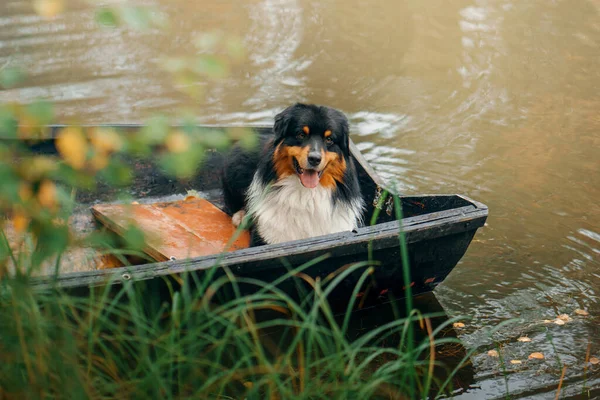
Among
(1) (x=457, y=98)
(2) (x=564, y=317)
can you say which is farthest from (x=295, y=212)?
(1) (x=457, y=98)

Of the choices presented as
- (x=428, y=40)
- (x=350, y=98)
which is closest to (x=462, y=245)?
(x=350, y=98)

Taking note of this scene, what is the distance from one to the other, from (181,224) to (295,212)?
2.88 ft

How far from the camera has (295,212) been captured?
4.54 m

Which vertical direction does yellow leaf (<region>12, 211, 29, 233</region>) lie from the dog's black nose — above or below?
→ above

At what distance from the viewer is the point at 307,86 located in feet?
31.4

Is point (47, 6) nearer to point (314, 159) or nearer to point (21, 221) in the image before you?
point (21, 221)

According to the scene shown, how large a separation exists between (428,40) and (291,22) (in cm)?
221

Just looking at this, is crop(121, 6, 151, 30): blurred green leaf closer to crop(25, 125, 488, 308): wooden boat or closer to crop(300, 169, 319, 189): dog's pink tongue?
crop(25, 125, 488, 308): wooden boat

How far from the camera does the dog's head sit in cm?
421

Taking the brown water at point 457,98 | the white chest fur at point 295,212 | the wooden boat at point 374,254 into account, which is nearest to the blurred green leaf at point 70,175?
Answer: the wooden boat at point 374,254

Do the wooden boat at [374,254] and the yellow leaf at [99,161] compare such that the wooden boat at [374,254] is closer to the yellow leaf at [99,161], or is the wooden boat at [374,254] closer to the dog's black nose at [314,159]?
the dog's black nose at [314,159]

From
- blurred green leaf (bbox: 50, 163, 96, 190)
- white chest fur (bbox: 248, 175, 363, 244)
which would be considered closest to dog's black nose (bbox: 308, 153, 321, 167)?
white chest fur (bbox: 248, 175, 363, 244)

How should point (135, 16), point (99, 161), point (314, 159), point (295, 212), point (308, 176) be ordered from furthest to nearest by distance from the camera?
1. point (295, 212)
2. point (308, 176)
3. point (314, 159)
4. point (99, 161)
5. point (135, 16)

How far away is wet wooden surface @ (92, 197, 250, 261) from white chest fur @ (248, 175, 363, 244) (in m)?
0.28
